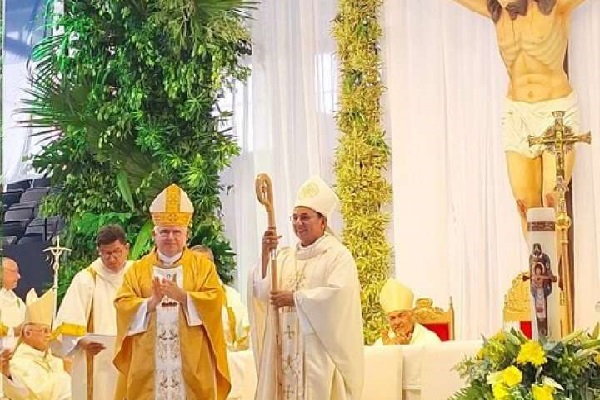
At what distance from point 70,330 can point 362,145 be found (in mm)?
3853

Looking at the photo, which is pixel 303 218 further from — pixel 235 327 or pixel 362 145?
pixel 362 145

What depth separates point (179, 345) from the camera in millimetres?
5871

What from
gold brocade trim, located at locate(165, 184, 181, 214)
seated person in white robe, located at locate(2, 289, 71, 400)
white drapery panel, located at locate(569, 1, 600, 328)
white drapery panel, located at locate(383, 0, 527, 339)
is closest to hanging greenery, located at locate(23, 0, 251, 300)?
white drapery panel, located at locate(383, 0, 527, 339)

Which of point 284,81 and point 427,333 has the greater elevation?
point 284,81

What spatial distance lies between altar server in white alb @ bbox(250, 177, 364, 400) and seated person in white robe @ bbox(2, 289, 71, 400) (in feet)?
6.09

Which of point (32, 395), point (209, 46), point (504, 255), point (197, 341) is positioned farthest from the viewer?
point (209, 46)

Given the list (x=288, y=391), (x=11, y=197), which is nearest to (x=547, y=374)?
(x=288, y=391)

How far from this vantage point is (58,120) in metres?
9.89

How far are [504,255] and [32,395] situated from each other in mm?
3848

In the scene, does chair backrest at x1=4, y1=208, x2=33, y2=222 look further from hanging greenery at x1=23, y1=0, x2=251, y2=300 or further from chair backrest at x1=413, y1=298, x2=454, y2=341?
chair backrest at x1=413, y1=298, x2=454, y2=341

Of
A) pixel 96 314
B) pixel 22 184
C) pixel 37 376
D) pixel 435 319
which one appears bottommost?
pixel 37 376

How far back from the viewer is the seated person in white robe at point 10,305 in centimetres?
717

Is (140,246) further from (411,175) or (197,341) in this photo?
(197,341)

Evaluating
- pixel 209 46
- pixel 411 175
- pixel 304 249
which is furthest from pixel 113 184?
pixel 304 249
